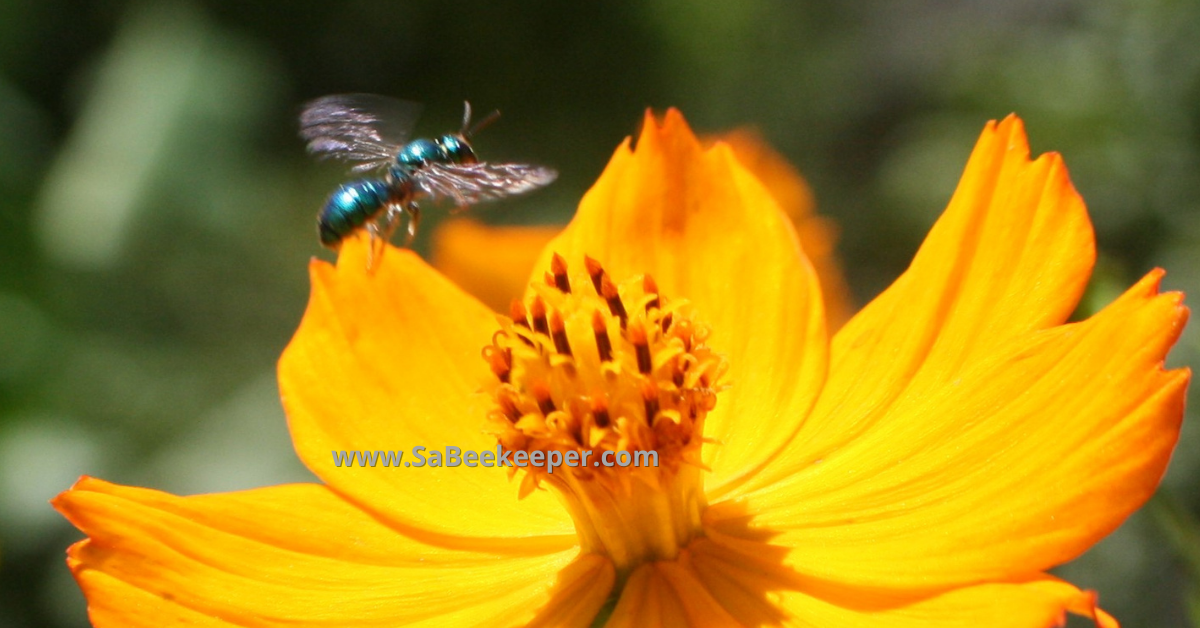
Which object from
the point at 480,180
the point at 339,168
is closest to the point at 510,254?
the point at 480,180

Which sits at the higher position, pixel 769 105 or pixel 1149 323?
pixel 769 105

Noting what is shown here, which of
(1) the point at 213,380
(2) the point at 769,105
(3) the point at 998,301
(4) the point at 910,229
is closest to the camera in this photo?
(3) the point at 998,301

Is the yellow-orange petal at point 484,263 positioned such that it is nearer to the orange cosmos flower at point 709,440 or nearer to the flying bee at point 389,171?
the flying bee at point 389,171

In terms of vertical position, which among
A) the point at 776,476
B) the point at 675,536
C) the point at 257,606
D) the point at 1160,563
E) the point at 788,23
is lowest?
the point at 257,606

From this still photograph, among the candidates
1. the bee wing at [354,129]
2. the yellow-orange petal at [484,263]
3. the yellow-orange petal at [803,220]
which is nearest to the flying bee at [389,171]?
the bee wing at [354,129]

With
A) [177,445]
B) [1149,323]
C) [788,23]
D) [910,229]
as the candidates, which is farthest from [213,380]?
[1149,323]

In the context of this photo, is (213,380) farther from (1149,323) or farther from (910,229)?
(1149,323)

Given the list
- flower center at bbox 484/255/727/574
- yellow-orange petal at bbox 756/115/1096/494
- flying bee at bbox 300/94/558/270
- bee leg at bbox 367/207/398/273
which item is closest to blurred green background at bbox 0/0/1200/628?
yellow-orange petal at bbox 756/115/1096/494

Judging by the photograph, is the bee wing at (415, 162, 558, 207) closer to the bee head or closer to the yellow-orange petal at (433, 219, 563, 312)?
the bee head
